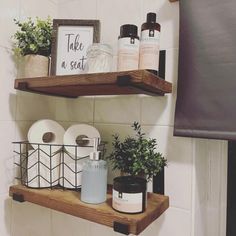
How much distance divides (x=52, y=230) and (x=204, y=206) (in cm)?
58

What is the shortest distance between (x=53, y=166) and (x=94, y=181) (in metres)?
0.17

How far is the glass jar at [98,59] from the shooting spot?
2.23 feet

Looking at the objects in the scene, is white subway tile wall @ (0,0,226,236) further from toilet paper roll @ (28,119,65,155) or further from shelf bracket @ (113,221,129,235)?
shelf bracket @ (113,221,129,235)

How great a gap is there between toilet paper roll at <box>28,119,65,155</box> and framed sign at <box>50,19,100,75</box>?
17 cm

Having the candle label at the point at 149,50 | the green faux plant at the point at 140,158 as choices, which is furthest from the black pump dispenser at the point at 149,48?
the green faux plant at the point at 140,158

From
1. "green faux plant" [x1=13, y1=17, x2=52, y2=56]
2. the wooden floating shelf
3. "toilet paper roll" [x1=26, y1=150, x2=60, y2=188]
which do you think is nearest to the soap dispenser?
the wooden floating shelf

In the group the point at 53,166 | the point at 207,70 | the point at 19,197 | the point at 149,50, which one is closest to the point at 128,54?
the point at 149,50

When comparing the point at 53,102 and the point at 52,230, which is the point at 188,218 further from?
the point at 53,102

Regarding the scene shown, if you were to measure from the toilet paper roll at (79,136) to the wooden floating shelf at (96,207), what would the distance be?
0.42ft

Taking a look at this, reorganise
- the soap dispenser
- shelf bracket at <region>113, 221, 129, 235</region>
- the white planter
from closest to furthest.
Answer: shelf bracket at <region>113, 221, 129, 235</region> → the soap dispenser → the white planter

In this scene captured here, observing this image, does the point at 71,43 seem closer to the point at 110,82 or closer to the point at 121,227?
the point at 110,82

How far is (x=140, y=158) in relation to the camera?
2.22 ft

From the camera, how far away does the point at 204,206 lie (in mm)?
791

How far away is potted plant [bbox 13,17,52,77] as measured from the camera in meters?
0.77
